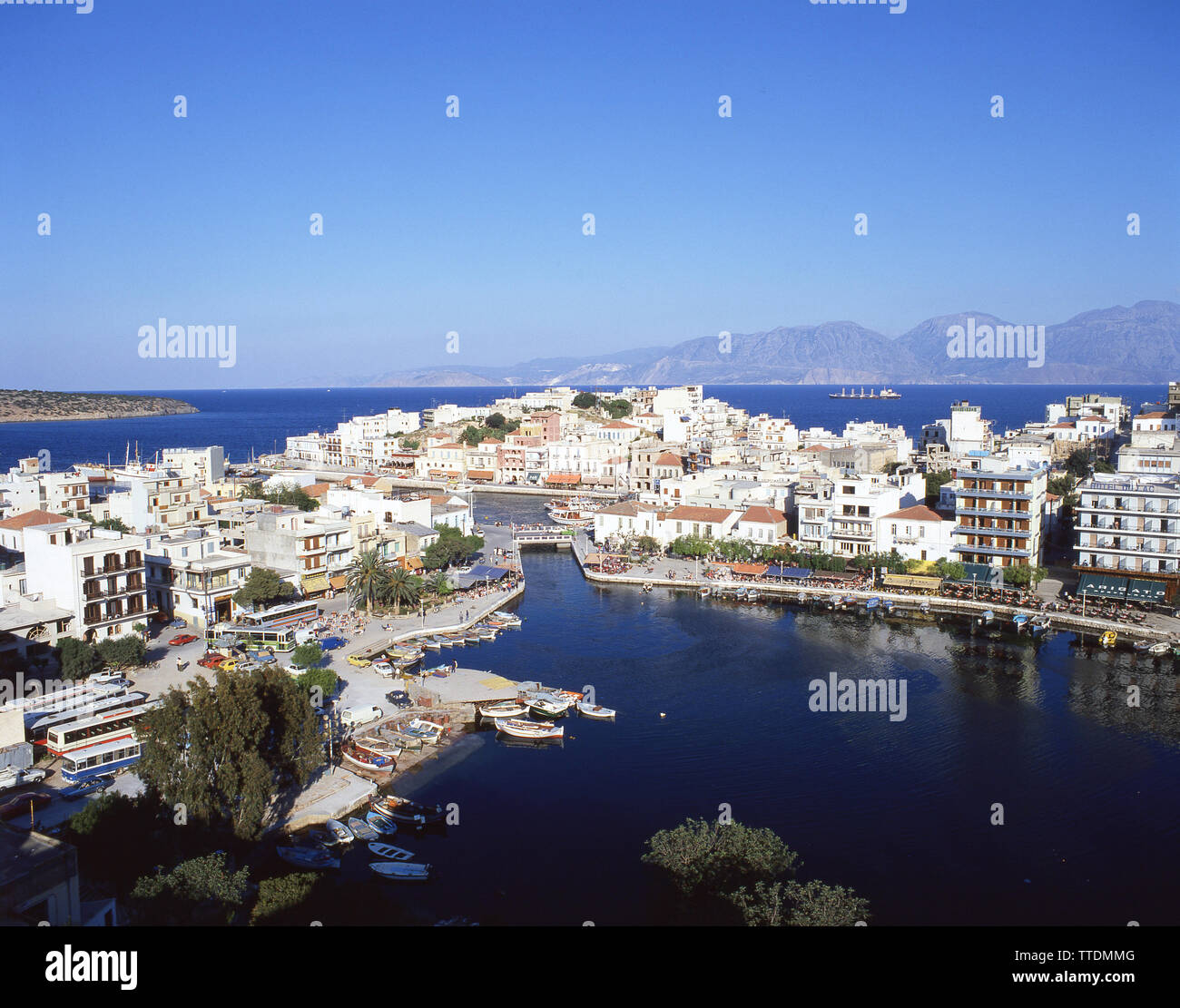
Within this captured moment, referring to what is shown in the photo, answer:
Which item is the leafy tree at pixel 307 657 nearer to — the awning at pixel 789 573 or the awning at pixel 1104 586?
the awning at pixel 789 573

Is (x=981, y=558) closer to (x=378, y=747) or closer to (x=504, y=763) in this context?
(x=504, y=763)

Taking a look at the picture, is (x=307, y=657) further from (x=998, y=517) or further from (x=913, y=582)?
(x=998, y=517)

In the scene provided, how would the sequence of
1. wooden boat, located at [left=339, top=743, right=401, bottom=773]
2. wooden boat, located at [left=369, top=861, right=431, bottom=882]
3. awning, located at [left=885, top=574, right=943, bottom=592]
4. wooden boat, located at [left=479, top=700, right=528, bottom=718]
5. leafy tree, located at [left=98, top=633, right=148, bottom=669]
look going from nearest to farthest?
wooden boat, located at [left=369, top=861, right=431, bottom=882], wooden boat, located at [left=339, top=743, right=401, bottom=773], wooden boat, located at [left=479, top=700, right=528, bottom=718], leafy tree, located at [left=98, top=633, right=148, bottom=669], awning, located at [left=885, top=574, right=943, bottom=592]

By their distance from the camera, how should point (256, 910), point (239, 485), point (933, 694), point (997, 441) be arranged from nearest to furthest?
1. point (256, 910)
2. point (933, 694)
3. point (239, 485)
4. point (997, 441)

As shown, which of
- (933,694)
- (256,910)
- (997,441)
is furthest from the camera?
(997,441)

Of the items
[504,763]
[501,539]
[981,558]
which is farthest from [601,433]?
[504,763]

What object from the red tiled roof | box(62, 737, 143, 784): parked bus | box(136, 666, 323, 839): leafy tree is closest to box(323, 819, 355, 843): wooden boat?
box(136, 666, 323, 839): leafy tree

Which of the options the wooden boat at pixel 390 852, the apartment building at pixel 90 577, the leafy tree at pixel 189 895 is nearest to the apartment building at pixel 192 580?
the apartment building at pixel 90 577

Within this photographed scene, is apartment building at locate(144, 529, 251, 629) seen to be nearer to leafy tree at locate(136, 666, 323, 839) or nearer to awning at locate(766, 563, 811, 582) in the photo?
leafy tree at locate(136, 666, 323, 839)
